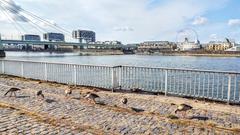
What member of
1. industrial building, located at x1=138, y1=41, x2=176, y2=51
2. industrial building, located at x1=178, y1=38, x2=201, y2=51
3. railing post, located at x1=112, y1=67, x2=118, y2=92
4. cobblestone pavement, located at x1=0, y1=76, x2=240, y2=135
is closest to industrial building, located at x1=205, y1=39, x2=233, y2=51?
industrial building, located at x1=178, y1=38, x2=201, y2=51

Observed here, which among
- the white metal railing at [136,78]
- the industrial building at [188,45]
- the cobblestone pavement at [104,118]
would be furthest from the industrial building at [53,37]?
the cobblestone pavement at [104,118]

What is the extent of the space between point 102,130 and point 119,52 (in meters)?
107

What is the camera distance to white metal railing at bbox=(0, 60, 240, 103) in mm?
11414

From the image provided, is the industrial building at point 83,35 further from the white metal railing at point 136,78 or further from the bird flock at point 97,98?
the bird flock at point 97,98

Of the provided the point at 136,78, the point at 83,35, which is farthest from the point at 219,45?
the point at 136,78

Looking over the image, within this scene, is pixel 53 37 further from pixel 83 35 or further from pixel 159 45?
pixel 159 45

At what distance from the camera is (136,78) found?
13.6 m

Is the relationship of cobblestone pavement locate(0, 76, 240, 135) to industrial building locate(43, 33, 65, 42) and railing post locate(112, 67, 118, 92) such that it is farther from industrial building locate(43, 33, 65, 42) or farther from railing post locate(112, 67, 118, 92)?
industrial building locate(43, 33, 65, 42)

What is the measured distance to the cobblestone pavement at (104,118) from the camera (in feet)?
21.6

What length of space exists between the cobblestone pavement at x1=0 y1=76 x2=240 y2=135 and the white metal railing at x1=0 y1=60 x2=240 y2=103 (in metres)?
1.90

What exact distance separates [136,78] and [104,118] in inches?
244

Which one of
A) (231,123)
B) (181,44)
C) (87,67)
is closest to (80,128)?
(231,123)

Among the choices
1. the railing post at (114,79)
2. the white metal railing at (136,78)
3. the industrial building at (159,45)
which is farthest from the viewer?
the industrial building at (159,45)

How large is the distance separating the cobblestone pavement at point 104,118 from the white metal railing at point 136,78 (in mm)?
1900
